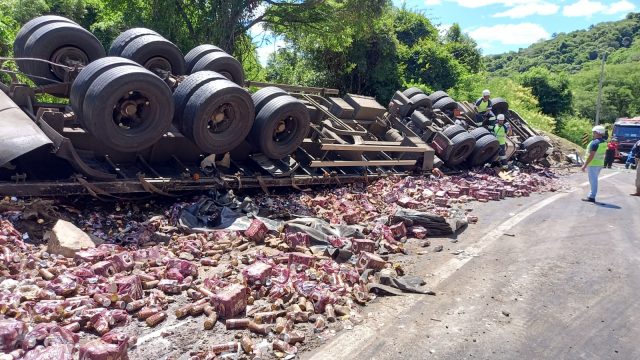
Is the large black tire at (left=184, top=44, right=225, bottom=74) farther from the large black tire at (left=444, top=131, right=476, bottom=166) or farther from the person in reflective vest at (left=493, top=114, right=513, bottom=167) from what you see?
the person in reflective vest at (left=493, top=114, right=513, bottom=167)

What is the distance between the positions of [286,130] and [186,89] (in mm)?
1862

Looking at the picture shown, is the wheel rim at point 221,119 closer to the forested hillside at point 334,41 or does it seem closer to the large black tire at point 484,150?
the large black tire at point 484,150

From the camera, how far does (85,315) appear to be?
132 inches

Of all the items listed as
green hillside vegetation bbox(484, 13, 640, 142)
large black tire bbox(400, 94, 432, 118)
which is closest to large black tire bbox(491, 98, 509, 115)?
large black tire bbox(400, 94, 432, 118)

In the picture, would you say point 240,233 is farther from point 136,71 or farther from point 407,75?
point 407,75

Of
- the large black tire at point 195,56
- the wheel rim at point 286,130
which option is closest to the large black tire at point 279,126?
the wheel rim at point 286,130

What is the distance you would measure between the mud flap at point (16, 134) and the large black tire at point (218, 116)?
1.80 m

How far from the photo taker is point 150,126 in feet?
19.7

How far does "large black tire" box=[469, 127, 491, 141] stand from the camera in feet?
38.9

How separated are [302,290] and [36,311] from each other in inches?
78.4

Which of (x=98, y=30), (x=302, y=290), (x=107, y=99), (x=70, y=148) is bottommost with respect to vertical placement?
(x=302, y=290)

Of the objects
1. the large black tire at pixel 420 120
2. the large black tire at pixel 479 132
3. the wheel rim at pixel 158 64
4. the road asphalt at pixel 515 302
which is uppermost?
the wheel rim at pixel 158 64

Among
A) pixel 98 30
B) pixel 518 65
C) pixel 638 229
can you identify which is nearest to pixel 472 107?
pixel 638 229

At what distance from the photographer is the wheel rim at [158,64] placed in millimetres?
7371
